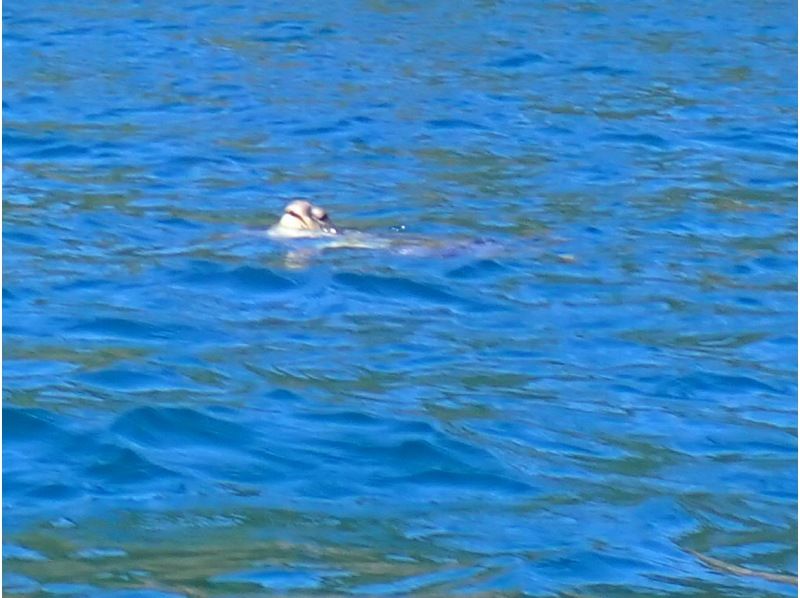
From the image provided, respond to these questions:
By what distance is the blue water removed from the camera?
530 cm

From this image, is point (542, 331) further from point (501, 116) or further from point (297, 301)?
point (501, 116)

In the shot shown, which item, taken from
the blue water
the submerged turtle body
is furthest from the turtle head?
the blue water

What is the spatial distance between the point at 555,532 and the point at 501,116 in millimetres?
8781

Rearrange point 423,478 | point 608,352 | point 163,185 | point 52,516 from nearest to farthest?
point 52,516 → point 423,478 → point 608,352 → point 163,185

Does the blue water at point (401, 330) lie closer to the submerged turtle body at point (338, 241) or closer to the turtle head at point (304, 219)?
the submerged turtle body at point (338, 241)

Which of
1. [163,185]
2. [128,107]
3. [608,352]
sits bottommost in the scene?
[608,352]

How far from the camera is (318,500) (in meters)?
5.62

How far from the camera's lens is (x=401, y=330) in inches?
311

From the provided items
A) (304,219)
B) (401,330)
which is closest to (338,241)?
(304,219)

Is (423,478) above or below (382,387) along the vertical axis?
below

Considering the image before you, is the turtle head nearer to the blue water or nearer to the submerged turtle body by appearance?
the submerged turtle body

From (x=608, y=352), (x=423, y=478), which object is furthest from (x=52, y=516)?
(x=608, y=352)

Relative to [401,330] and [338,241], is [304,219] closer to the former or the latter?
[338,241]

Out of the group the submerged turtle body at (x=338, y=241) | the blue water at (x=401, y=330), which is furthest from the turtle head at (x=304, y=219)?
the blue water at (x=401, y=330)
